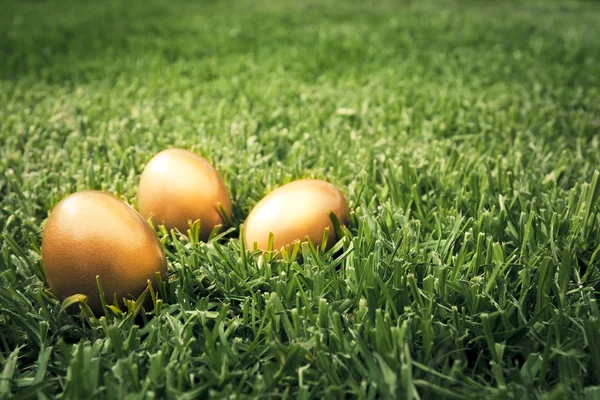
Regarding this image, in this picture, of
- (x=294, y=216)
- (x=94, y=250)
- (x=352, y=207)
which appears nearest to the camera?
(x=94, y=250)

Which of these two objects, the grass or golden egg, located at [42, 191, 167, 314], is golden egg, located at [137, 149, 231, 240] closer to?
the grass

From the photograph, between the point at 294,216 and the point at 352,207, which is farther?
the point at 352,207

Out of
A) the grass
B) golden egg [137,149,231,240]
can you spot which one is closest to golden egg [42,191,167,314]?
the grass

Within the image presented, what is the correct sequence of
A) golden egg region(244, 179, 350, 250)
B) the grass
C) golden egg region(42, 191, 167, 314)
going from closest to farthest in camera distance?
the grass
golden egg region(42, 191, 167, 314)
golden egg region(244, 179, 350, 250)

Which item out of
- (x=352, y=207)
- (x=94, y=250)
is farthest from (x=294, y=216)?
(x=94, y=250)

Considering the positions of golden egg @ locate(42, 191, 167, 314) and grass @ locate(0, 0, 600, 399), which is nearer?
grass @ locate(0, 0, 600, 399)

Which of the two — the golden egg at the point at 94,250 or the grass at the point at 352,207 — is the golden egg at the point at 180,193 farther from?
the golden egg at the point at 94,250

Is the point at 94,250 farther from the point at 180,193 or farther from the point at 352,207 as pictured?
the point at 352,207
